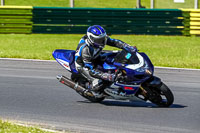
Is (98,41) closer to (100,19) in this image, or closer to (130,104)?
(130,104)

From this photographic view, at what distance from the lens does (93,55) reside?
8.27 m

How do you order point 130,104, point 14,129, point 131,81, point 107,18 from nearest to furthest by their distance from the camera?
point 14,129 → point 131,81 → point 130,104 → point 107,18

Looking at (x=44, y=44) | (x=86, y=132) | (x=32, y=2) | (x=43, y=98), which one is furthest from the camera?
(x=32, y=2)

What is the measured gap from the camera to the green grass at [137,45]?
15.1 metres

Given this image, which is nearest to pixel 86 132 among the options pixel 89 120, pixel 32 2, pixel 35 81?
pixel 89 120

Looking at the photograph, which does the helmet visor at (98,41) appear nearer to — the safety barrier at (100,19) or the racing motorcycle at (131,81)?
the racing motorcycle at (131,81)

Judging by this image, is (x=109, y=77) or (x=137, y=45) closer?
(x=109, y=77)

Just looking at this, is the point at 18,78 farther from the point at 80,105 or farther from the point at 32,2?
the point at 32,2

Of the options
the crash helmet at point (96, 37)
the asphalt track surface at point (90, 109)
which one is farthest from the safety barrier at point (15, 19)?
the crash helmet at point (96, 37)

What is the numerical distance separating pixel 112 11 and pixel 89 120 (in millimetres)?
14632

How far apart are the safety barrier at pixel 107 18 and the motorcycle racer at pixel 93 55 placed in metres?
13.2

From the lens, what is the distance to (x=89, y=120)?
745 cm

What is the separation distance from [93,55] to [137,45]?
1097 centimetres

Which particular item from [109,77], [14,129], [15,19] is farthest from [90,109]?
[15,19]
